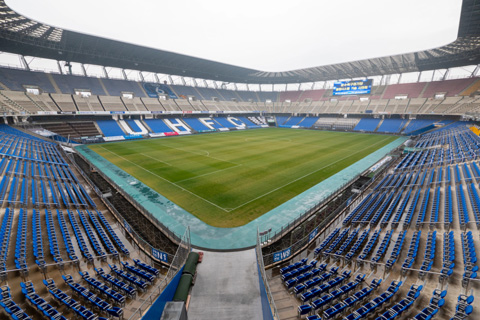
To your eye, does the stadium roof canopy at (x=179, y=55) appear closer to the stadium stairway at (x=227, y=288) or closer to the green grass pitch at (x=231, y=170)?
the green grass pitch at (x=231, y=170)

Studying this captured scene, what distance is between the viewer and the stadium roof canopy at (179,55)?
34.6 meters

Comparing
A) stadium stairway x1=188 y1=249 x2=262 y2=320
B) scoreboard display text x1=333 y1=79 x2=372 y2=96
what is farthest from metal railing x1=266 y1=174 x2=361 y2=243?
scoreboard display text x1=333 y1=79 x2=372 y2=96

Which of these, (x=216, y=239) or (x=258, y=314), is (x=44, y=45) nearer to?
(x=216, y=239)

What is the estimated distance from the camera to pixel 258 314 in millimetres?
8383

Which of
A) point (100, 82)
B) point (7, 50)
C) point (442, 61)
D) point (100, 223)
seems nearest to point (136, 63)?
point (100, 82)

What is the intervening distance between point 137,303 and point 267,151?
104 ft

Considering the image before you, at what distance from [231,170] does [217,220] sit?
1172 centimetres

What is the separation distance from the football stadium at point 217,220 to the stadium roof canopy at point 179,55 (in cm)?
55

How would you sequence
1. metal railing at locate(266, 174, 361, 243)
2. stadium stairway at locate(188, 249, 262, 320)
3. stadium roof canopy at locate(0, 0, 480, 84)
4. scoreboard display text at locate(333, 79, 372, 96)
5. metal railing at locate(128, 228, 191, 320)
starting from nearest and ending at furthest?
metal railing at locate(128, 228, 191, 320) < stadium stairway at locate(188, 249, 262, 320) < metal railing at locate(266, 174, 361, 243) < stadium roof canopy at locate(0, 0, 480, 84) < scoreboard display text at locate(333, 79, 372, 96)

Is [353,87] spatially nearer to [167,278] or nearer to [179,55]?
[179,55]

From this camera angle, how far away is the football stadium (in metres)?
8.62

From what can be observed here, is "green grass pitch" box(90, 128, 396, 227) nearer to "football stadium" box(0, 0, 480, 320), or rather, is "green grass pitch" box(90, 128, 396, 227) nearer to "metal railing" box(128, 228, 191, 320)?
"football stadium" box(0, 0, 480, 320)

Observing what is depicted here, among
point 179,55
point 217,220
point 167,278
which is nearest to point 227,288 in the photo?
point 167,278

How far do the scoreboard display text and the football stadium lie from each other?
1602 cm
